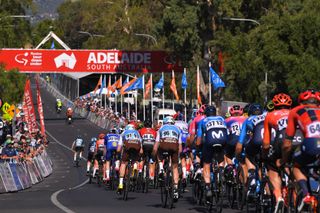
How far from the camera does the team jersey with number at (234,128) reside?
20.5 m

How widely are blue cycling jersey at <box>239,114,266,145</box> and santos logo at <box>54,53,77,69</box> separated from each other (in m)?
64.7

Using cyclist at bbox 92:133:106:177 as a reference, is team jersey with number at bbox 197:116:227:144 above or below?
above

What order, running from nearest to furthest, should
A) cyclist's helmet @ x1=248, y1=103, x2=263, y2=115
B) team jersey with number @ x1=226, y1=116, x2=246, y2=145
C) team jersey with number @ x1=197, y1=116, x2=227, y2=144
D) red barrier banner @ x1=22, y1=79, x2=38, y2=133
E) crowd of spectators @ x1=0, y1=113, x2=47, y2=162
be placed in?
cyclist's helmet @ x1=248, y1=103, x2=263, y2=115 → team jersey with number @ x1=197, y1=116, x2=227, y2=144 → team jersey with number @ x1=226, y1=116, x2=246, y2=145 → crowd of spectators @ x1=0, y1=113, x2=47, y2=162 → red barrier banner @ x1=22, y1=79, x2=38, y2=133

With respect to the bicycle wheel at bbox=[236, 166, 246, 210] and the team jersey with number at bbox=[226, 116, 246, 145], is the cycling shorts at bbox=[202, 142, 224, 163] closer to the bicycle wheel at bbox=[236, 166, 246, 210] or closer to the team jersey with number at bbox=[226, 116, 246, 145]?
the bicycle wheel at bbox=[236, 166, 246, 210]

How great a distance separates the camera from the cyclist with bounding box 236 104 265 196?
17.5 metres

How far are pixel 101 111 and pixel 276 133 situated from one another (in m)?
78.2

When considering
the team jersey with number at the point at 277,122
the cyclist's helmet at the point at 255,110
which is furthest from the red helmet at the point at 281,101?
the cyclist's helmet at the point at 255,110

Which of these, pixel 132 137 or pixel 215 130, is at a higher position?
pixel 215 130

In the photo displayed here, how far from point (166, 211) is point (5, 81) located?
47014mm

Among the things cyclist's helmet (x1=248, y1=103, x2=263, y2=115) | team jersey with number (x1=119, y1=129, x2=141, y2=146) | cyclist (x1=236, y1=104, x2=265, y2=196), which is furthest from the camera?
team jersey with number (x1=119, y1=129, x2=141, y2=146)

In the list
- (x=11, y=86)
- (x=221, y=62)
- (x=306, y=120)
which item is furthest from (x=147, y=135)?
(x=221, y=62)

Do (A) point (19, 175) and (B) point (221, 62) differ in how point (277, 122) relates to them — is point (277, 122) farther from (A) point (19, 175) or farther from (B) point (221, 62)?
(B) point (221, 62)

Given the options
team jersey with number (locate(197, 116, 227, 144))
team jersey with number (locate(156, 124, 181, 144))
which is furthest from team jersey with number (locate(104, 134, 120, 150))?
team jersey with number (locate(197, 116, 227, 144))

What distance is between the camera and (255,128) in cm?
1762
